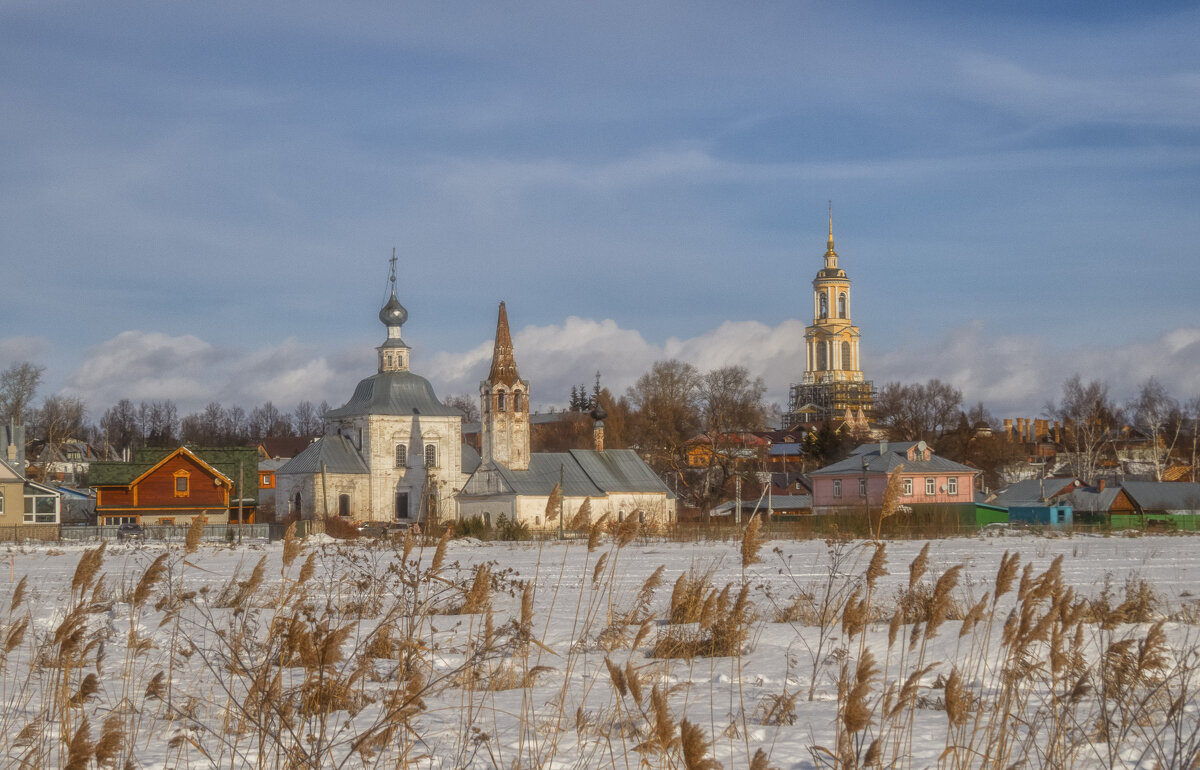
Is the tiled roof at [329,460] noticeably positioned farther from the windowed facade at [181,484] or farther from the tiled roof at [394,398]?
the windowed facade at [181,484]

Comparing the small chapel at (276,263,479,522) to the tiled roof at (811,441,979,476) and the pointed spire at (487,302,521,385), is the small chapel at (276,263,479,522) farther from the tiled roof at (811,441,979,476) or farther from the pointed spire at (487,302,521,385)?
the tiled roof at (811,441,979,476)

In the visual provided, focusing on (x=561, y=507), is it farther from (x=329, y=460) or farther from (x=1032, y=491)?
(x=1032, y=491)

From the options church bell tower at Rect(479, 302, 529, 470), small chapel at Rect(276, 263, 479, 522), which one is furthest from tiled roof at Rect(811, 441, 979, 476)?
small chapel at Rect(276, 263, 479, 522)

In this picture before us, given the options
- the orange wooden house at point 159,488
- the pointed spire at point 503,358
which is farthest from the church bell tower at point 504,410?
the orange wooden house at point 159,488

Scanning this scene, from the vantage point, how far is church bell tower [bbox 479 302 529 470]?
6075 cm

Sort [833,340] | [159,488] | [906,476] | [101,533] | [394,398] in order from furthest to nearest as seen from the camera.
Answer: [833,340] → [394,398] → [906,476] → [159,488] → [101,533]

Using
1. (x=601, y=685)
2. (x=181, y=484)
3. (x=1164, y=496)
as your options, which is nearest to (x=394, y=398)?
(x=181, y=484)

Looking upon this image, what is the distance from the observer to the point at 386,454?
224 feet

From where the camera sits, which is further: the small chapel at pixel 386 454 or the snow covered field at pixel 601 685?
the small chapel at pixel 386 454

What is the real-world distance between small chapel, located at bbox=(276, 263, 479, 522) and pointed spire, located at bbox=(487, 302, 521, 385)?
660 cm

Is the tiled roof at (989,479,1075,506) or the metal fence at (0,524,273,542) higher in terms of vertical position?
the tiled roof at (989,479,1075,506)

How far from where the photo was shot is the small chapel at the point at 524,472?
2239 inches

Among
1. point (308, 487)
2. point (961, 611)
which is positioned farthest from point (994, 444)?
point (961, 611)

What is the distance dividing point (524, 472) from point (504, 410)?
416cm
